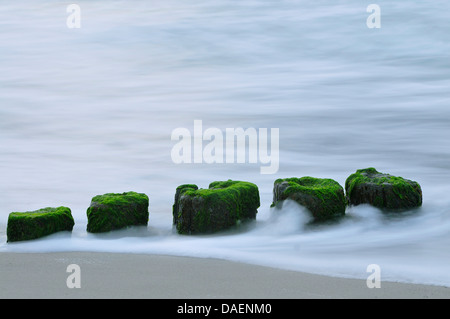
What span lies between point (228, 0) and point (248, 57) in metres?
4.52

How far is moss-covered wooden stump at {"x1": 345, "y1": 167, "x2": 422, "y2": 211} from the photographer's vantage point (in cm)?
443

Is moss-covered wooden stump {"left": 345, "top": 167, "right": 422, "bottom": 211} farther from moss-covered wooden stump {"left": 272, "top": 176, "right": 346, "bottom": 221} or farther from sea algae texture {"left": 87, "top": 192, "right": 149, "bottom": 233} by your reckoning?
sea algae texture {"left": 87, "top": 192, "right": 149, "bottom": 233}

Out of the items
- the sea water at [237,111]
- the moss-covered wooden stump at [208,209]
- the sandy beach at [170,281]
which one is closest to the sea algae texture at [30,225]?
the sea water at [237,111]

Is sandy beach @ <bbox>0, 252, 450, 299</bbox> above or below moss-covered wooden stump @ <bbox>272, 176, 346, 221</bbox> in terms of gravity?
below

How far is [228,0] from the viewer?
16750mm

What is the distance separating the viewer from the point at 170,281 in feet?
10.2

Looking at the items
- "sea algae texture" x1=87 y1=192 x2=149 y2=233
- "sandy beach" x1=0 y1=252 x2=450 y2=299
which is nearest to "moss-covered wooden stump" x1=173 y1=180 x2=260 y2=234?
"sea algae texture" x1=87 y1=192 x2=149 y2=233

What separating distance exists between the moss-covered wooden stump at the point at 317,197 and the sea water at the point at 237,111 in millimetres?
74

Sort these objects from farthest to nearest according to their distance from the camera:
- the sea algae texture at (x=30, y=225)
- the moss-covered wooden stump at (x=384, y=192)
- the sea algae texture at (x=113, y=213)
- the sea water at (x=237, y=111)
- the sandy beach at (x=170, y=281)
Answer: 1. the moss-covered wooden stump at (x=384, y=192)
2. the sea algae texture at (x=113, y=213)
3. the sea water at (x=237, y=111)
4. the sea algae texture at (x=30, y=225)
5. the sandy beach at (x=170, y=281)

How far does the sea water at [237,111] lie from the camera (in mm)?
4004

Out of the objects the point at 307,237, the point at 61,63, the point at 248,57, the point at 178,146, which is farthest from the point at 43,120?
the point at 307,237

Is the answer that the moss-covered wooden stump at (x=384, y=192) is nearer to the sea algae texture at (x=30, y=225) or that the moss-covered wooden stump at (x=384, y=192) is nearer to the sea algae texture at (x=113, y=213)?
the sea algae texture at (x=113, y=213)

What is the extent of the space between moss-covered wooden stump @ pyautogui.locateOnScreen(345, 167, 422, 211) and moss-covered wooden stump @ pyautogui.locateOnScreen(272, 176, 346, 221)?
0.20 m

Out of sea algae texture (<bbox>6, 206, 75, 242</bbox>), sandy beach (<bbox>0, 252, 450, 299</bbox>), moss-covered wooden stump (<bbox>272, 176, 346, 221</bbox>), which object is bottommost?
sandy beach (<bbox>0, 252, 450, 299</bbox>)
